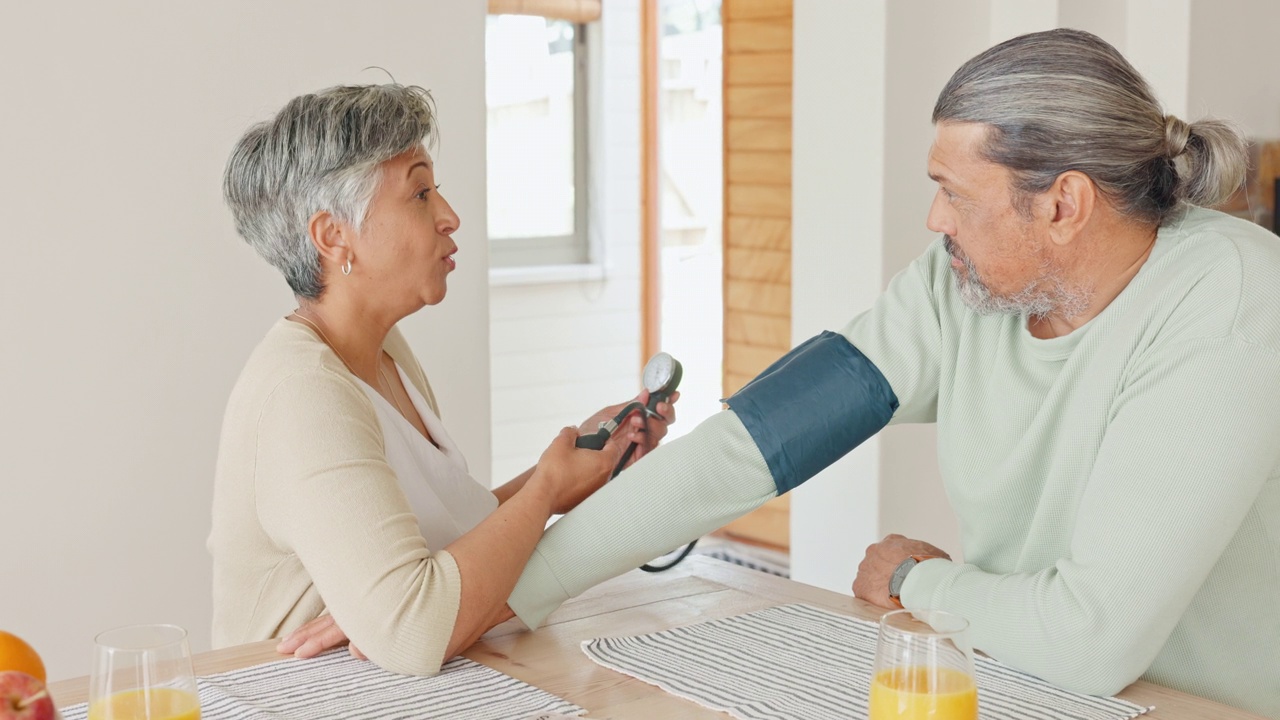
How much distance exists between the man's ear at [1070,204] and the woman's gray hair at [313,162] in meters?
0.83

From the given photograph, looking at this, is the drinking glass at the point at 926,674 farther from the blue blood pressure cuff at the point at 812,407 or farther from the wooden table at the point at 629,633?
the blue blood pressure cuff at the point at 812,407

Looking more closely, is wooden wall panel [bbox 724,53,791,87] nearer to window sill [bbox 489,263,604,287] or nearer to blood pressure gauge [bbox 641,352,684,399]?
window sill [bbox 489,263,604,287]

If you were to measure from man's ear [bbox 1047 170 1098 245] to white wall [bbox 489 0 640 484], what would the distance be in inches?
150

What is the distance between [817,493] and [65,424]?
170 cm

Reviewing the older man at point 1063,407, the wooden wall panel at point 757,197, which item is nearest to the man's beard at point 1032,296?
the older man at point 1063,407

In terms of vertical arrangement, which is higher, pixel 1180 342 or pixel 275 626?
pixel 1180 342

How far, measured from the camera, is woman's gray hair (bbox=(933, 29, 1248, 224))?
1438mm

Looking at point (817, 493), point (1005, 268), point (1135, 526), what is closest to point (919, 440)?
point (817, 493)

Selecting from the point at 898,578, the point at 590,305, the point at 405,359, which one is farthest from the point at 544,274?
the point at 898,578

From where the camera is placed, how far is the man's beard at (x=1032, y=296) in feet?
4.97

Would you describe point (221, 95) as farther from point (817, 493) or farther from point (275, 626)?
point (817, 493)

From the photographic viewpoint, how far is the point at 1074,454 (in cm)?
144

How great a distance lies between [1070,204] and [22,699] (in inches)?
45.9

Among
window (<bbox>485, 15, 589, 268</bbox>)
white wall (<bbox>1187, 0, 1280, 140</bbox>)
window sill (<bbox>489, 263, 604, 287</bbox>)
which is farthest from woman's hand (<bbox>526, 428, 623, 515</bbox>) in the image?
window (<bbox>485, 15, 589, 268</bbox>)
